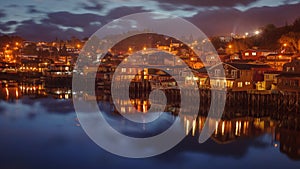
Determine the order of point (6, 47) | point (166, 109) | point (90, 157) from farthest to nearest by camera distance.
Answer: point (6, 47) < point (166, 109) < point (90, 157)

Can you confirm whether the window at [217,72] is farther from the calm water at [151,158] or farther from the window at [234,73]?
the calm water at [151,158]

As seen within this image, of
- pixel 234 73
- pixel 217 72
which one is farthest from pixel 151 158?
pixel 217 72

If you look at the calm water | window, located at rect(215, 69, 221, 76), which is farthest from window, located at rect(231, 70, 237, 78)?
the calm water

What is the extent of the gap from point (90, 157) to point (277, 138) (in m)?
6.56

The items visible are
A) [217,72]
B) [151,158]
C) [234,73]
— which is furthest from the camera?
[217,72]

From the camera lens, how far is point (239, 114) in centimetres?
1586

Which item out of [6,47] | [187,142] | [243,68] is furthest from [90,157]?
[6,47]

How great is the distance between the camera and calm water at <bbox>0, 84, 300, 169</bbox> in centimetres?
937

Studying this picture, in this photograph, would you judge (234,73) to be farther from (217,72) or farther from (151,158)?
(151,158)

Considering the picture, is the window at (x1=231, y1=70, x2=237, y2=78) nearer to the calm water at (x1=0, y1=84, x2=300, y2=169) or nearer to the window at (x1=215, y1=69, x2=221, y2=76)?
the window at (x1=215, y1=69, x2=221, y2=76)

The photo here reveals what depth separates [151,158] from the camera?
9.66m

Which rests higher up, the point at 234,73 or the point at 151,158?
the point at 234,73

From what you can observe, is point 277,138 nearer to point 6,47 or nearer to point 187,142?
point 187,142

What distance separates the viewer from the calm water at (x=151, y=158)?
9367 mm
